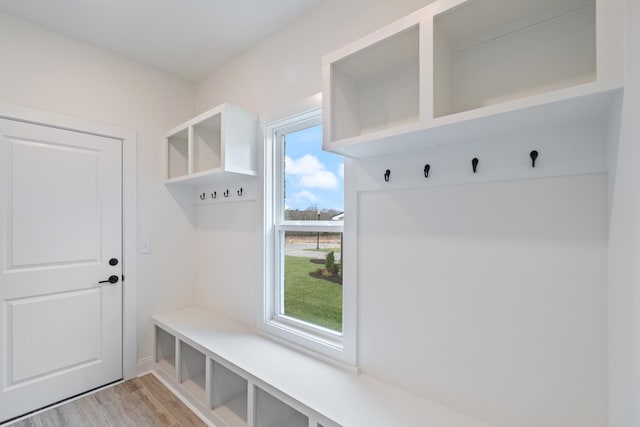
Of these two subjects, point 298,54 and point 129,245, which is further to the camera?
point 129,245

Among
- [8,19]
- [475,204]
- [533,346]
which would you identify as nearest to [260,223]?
[475,204]

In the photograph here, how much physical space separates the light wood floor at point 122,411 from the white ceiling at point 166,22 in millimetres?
2630

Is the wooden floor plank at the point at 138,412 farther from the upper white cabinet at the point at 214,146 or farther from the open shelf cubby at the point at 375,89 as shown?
the open shelf cubby at the point at 375,89

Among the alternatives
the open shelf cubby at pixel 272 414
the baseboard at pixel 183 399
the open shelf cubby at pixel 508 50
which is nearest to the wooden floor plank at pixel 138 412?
the baseboard at pixel 183 399

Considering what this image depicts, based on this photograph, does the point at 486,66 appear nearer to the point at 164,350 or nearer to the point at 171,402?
the point at 171,402

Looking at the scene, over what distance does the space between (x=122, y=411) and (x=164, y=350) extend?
637mm

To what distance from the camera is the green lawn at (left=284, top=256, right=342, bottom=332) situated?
1879 millimetres

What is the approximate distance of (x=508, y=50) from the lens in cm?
117

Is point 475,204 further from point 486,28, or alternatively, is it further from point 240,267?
point 240,267

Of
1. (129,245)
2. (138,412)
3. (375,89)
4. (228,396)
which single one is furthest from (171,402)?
(375,89)

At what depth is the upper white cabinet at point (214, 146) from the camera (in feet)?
6.64

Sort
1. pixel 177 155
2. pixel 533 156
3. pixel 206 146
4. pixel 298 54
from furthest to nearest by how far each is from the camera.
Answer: pixel 177 155
pixel 206 146
pixel 298 54
pixel 533 156

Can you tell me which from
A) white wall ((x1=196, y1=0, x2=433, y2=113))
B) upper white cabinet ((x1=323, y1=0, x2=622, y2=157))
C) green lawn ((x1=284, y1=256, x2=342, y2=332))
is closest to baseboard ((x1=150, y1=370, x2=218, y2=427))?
green lawn ((x1=284, y1=256, x2=342, y2=332))

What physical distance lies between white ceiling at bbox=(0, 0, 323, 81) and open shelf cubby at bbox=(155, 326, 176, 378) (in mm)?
2294
